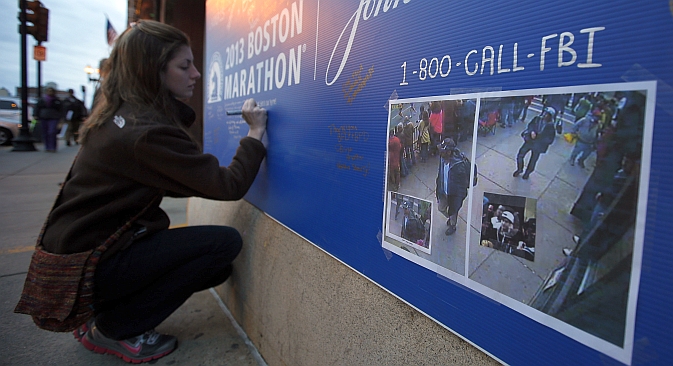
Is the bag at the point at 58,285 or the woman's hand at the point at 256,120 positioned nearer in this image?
the bag at the point at 58,285

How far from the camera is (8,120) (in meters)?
14.0

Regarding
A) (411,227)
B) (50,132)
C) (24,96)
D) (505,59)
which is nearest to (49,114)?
(50,132)

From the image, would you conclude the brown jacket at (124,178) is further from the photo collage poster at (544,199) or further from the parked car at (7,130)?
the parked car at (7,130)

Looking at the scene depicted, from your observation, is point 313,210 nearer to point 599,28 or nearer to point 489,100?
point 489,100

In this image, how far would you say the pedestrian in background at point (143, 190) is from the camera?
191 cm

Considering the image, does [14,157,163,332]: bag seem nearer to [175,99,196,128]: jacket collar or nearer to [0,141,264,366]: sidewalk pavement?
[0,141,264,366]: sidewalk pavement

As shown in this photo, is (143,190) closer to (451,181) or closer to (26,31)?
(451,181)

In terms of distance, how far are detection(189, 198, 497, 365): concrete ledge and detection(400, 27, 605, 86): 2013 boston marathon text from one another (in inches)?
25.6

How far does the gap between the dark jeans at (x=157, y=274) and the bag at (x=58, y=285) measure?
89mm

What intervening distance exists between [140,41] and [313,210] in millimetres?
1214

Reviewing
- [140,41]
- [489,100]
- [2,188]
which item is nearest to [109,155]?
[140,41]

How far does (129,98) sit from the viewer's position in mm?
2012

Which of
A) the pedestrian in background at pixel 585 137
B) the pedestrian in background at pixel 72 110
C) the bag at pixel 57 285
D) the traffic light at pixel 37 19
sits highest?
the traffic light at pixel 37 19

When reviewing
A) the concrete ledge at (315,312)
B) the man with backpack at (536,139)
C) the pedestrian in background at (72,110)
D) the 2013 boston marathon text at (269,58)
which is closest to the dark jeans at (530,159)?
the man with backpack at (536,139)
